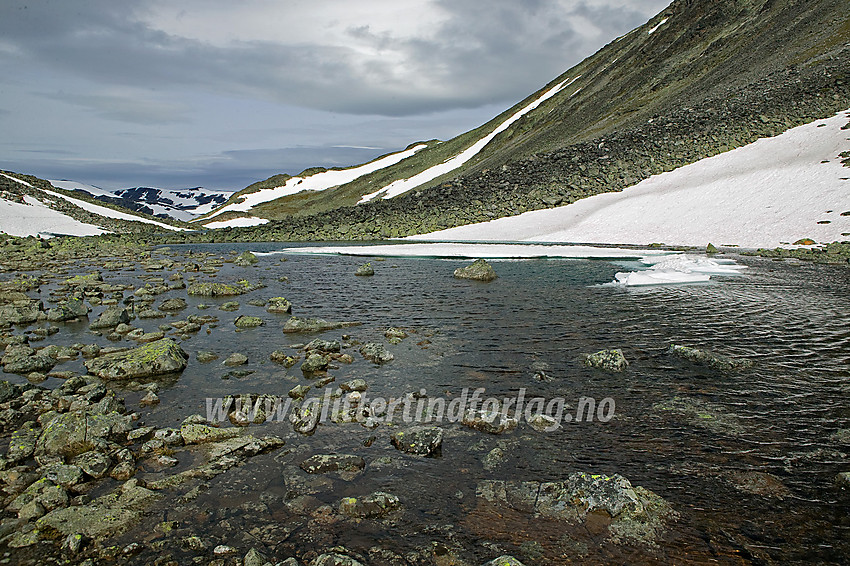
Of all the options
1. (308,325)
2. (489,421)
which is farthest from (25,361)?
(489,421)

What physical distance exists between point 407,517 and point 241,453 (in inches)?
124

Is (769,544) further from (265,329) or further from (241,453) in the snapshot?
(265,329)

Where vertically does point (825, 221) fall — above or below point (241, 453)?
above

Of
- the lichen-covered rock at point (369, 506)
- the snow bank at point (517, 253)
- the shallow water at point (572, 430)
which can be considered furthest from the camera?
the snow bank at point (517, 253)

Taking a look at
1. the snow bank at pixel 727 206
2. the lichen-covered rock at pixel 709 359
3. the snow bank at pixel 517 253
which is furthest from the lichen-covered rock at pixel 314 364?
the snow bank at pixel 727 206

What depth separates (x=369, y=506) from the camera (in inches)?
238

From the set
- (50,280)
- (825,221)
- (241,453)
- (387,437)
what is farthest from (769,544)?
(825,221)

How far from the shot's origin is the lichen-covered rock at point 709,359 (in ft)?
35.0

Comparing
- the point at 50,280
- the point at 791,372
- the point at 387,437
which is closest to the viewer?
the point at 387,437

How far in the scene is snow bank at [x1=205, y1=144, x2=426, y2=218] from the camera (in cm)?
14412

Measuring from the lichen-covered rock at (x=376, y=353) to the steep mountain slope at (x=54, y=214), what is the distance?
69.3 meters

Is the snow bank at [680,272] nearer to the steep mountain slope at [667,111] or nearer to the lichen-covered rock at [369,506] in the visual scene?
the lichen-covered rock at [369,506]

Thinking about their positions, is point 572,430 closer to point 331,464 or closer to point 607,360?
point 607,360

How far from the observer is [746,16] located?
268 ft
